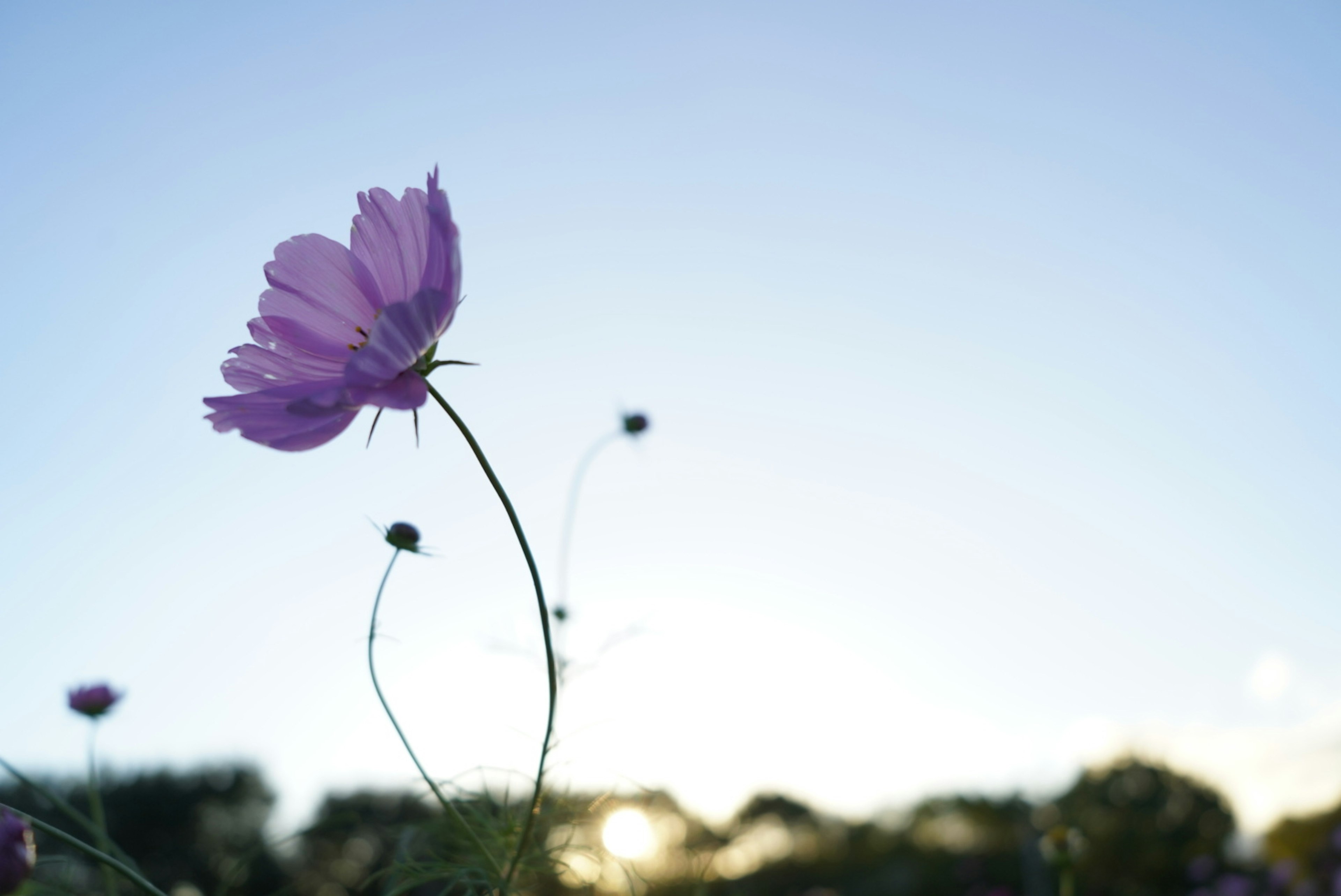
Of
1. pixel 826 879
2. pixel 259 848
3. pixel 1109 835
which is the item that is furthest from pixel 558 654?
pixel 1109 835

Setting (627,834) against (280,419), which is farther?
(627,834)

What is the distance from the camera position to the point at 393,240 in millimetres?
644

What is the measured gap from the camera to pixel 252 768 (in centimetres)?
1204

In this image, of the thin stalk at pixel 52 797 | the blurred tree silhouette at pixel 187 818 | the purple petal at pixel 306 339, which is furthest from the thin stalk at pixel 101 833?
the blurred tree silhouette at pixel 187 818

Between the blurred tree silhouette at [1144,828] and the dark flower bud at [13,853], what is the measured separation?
25.3 ft

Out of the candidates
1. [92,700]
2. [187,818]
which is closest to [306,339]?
[92,700]

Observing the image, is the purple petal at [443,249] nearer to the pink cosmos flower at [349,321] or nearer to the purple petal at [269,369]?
the pink cosmos flower at [349,321]

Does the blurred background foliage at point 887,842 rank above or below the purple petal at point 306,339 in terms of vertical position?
above

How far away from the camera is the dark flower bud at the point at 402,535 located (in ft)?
1.96

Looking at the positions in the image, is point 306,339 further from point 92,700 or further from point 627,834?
point 92,700

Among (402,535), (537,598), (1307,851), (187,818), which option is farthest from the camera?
(187,818)

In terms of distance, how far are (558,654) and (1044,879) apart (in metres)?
8.04

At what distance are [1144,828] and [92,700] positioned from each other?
1499cm

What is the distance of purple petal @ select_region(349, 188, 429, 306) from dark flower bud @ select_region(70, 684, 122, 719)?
0.63m
